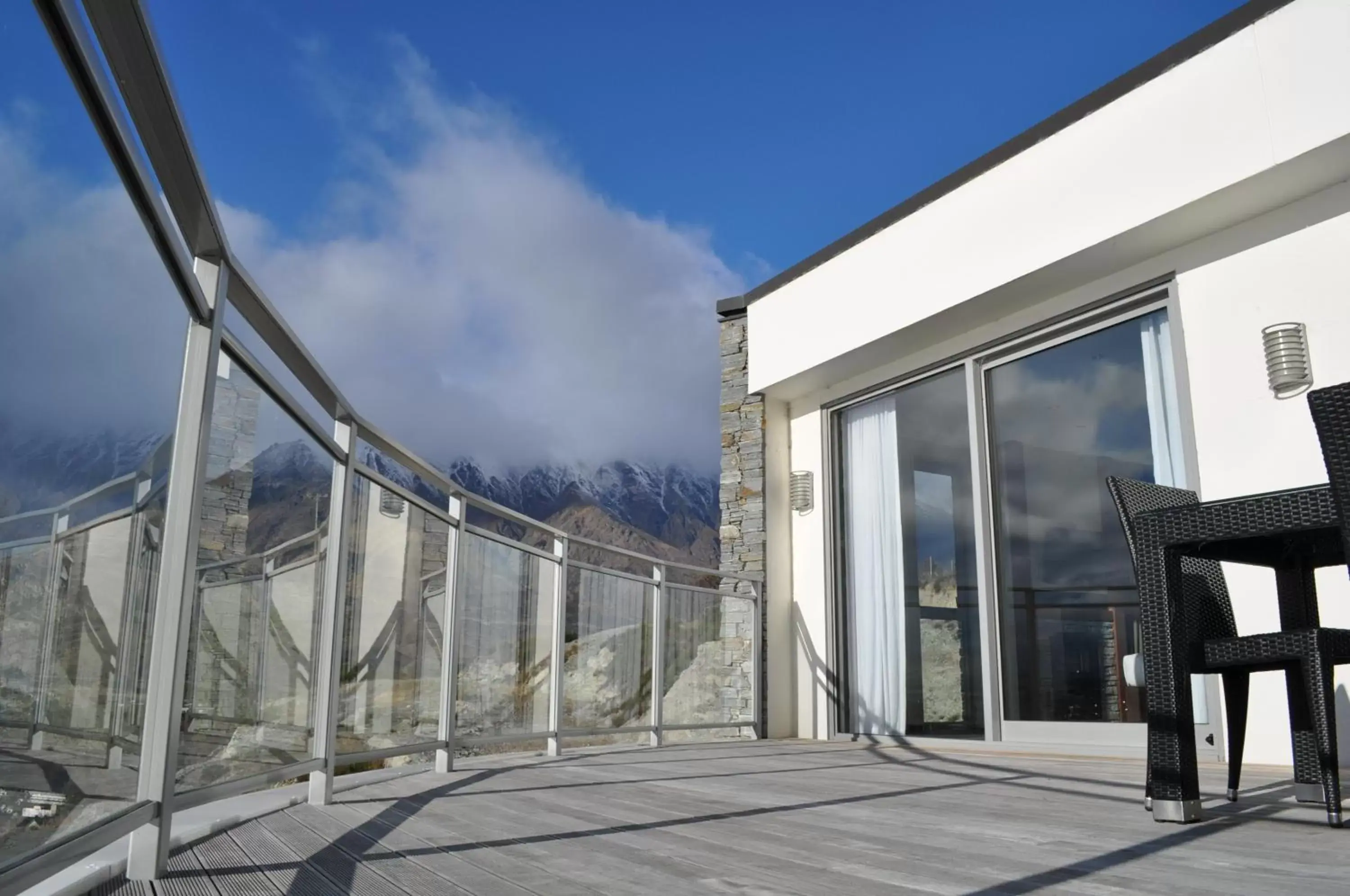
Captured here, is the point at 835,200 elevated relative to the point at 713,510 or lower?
elevated

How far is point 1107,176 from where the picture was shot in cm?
493

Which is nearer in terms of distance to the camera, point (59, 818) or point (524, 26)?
point (59, 818)

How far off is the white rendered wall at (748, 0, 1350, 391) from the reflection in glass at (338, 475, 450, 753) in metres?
3.42

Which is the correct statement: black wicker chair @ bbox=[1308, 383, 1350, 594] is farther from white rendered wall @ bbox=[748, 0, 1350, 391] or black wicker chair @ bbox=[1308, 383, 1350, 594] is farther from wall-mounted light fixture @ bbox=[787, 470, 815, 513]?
wall-mounted light fixture @ bbox=[787, 470, 815, 513]

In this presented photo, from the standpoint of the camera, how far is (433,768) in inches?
161

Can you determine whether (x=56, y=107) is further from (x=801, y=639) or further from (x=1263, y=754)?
(x=801, y=639)

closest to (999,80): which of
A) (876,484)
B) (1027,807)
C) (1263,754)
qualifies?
(876,484)

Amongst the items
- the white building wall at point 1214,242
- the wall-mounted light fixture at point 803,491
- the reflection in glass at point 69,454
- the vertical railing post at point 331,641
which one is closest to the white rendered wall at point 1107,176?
the white building wall at point 1214,242

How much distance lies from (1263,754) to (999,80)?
71.4ft

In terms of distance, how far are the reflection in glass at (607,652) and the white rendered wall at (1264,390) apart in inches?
122

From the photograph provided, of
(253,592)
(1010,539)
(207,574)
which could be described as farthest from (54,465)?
(1010,539)

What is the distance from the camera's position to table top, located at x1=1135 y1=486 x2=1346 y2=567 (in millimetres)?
2174

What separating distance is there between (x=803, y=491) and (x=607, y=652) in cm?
226

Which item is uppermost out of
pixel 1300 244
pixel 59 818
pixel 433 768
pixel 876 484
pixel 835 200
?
pixel 835 200
